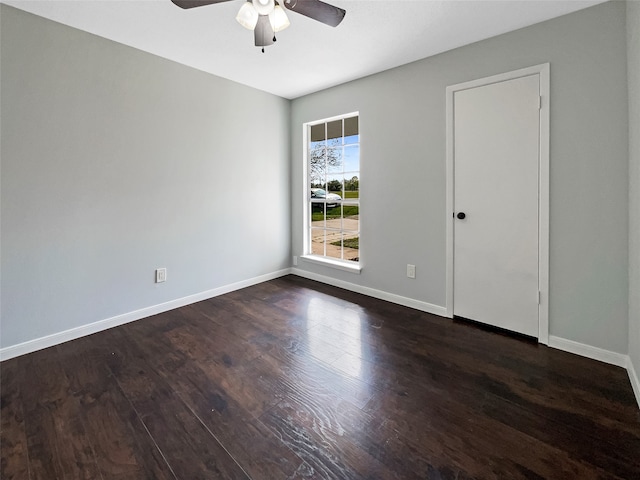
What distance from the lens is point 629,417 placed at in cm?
157

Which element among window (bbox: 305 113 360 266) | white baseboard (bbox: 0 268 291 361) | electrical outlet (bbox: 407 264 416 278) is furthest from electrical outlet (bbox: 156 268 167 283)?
electrical outlet (bbox: 407 264 416 278)

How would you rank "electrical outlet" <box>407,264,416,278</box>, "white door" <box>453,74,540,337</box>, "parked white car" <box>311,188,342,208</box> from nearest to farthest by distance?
"white door" <box>453,74,540,337</box> → "electrical outlet" <box>407,264,416,278</box> → "parked white car" <box>311,188,342,208</box>

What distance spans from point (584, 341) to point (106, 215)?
3.91 meters

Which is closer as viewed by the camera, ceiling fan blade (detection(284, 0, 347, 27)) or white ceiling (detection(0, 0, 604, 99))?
ceiling fan blade (detection(284, 0, 347, 27))

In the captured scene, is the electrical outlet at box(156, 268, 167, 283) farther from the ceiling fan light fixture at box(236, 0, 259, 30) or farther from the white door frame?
the white door frame

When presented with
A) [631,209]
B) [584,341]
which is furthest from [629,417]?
[631,209]

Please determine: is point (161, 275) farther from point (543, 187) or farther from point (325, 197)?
point (543, 187)

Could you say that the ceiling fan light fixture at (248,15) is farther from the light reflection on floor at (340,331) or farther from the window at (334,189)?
the light reflection on floor at (340,331)

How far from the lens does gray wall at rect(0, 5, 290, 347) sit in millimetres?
2193

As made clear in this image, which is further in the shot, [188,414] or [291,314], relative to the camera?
[291,314]

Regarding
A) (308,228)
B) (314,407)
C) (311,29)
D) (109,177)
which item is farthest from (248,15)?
(308,228)

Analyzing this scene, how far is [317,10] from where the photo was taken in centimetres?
174

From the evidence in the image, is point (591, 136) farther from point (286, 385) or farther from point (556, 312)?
point (286, 385)

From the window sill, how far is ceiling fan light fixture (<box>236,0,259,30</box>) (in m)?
2.56
